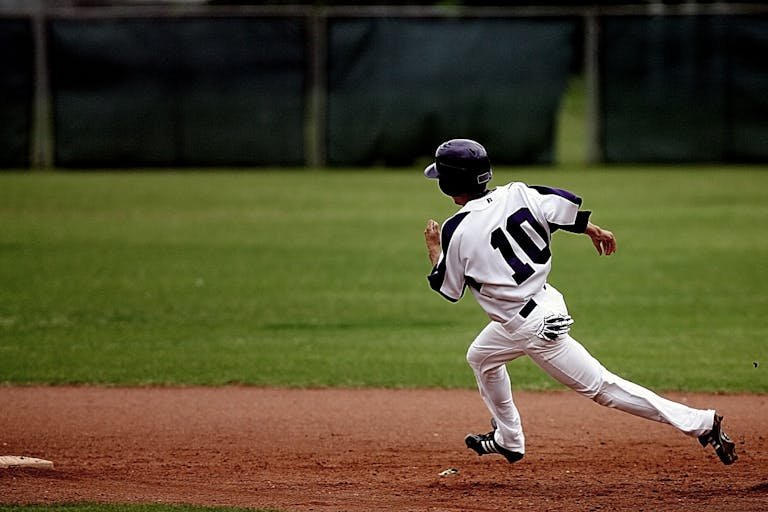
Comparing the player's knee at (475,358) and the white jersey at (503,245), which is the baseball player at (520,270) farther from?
the player's knee at (475,358)

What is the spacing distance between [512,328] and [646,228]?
11700 millimetres

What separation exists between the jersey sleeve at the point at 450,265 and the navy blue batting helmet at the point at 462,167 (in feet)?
0.55

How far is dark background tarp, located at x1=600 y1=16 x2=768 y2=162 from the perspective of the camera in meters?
23.7

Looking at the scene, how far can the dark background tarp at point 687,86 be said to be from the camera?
23719 mm

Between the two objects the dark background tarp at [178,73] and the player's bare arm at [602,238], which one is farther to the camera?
the dark background tarp at [178,73]

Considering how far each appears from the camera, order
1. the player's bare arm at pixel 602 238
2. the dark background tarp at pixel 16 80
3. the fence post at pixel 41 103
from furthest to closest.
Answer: the dark background tarp at pixel 16 80
the fence post at pixel 41 103
the player's bare arm at pixel 602 238

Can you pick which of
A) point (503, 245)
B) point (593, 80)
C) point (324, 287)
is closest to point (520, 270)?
point (503, 245)

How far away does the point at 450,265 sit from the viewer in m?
5.74

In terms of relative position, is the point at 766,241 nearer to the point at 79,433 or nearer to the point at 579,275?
the point at 579,275

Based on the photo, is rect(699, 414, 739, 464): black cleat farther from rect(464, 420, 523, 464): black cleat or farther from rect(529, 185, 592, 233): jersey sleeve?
rect(529, 185, 592, 233): jersey sleeve

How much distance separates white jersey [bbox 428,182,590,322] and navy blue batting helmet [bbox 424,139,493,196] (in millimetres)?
90

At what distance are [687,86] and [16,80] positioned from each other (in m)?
13.8

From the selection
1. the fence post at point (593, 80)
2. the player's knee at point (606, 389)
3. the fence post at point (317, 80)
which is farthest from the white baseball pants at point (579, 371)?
the fence post at point (317, 80)

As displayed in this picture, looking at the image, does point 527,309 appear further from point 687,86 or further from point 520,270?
point 687,86
